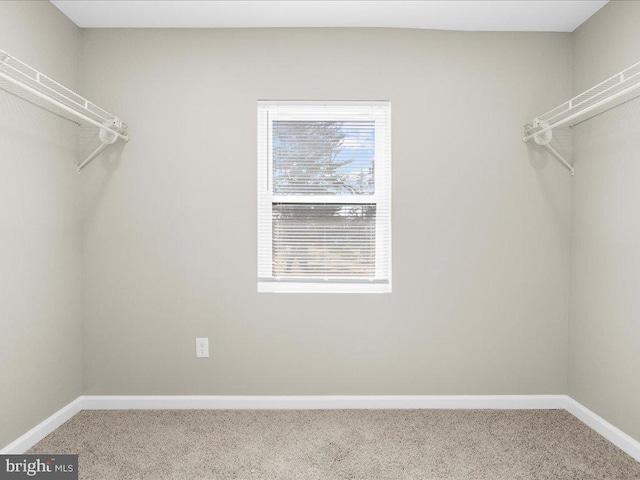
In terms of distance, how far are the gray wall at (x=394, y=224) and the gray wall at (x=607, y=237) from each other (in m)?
0.11

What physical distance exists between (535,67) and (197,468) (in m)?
3.00

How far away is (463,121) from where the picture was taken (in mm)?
2498

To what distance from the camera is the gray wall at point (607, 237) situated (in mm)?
2016

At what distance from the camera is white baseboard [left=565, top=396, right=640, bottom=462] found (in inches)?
77.8

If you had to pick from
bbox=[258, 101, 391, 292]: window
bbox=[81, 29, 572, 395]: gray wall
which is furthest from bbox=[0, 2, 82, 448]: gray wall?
bbox=[258, 101, 391, 292]: window

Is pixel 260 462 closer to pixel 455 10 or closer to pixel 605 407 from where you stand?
pixel 605 407

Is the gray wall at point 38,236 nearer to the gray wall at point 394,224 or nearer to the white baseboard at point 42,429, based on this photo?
the white baseboard at point 42,429

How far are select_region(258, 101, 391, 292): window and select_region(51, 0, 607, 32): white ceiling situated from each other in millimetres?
515

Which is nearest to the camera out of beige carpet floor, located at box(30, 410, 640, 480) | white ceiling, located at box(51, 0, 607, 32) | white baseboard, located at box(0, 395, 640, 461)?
beige carpet floor, located at box(30, 410, 640, 480)

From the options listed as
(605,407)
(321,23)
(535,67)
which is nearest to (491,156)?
(535,67)

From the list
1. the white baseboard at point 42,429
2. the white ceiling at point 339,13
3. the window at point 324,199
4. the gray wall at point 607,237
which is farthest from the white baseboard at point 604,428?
the white baseboard at point 42,429

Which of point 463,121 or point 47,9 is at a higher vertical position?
point 47,9

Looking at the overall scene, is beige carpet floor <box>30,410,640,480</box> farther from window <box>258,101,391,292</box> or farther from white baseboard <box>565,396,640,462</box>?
window <box>258,101,391,292</box>

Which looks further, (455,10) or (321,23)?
(321,23)
